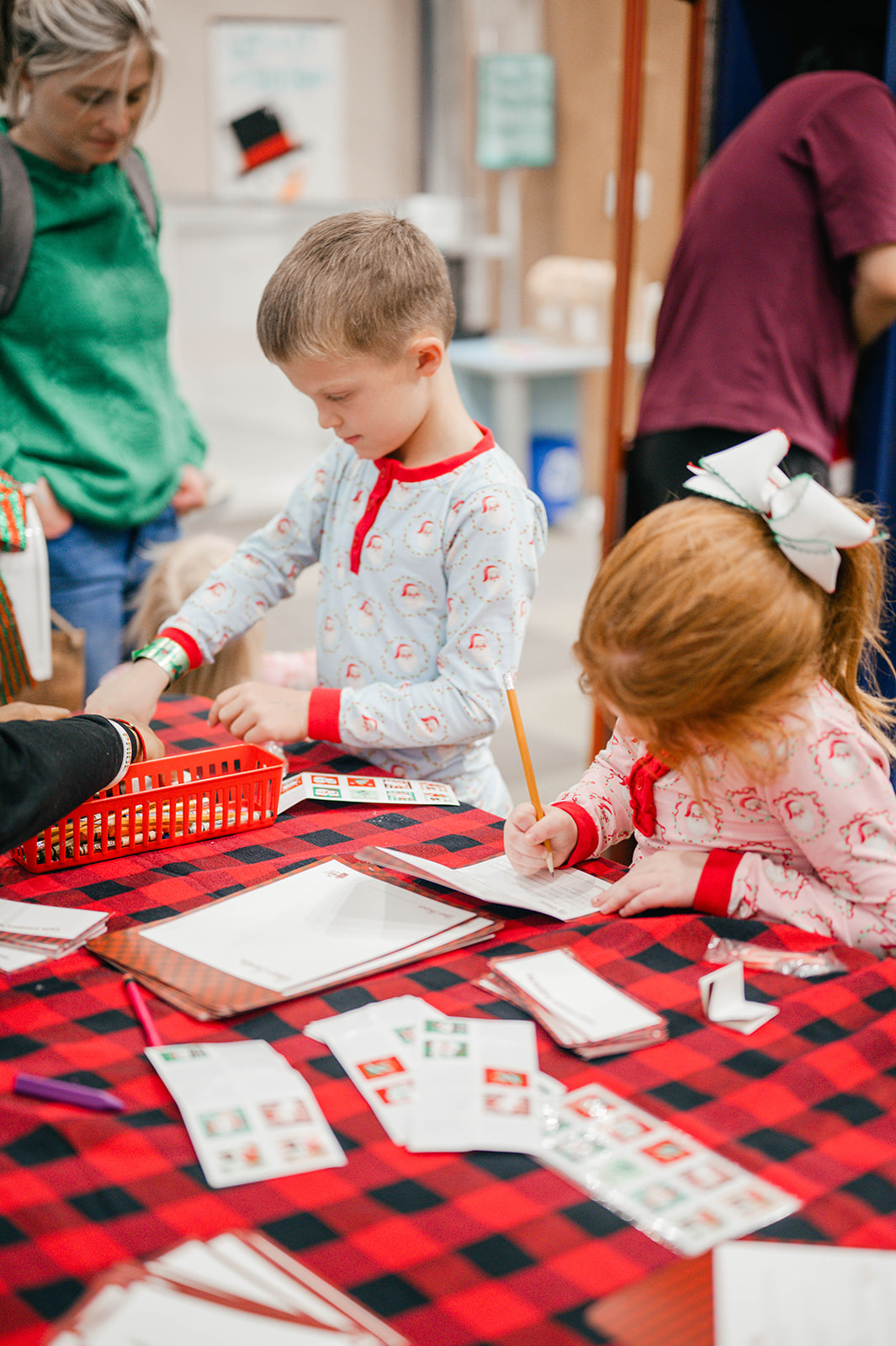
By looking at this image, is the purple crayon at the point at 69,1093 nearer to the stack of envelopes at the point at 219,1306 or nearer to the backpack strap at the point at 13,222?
the stack of envelopes at the point at 219,1306

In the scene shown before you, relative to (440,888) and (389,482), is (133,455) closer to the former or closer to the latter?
(389,482)

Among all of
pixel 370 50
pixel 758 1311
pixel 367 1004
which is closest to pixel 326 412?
pixel 367 1004

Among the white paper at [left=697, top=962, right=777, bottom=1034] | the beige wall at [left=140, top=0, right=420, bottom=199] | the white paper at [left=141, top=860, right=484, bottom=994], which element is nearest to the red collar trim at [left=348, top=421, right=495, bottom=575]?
the white paper at [left=141, top=860, right=484, bottom=994]

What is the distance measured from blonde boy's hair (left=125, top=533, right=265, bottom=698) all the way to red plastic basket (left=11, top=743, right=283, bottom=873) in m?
0.63

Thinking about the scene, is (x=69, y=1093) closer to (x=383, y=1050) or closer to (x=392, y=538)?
(x=383, y=1050)

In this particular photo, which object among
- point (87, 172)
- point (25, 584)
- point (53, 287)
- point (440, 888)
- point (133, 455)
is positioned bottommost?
point (440, 888)

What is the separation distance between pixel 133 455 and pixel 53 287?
29 centimetres

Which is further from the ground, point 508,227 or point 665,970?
point 508,227

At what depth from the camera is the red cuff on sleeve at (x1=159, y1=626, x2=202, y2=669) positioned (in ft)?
5.31

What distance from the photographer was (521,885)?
116cm

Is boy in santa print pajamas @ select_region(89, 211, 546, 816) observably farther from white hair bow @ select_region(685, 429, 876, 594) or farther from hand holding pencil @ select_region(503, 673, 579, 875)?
white hair bow @ select_region(685, 429, 876, 594)

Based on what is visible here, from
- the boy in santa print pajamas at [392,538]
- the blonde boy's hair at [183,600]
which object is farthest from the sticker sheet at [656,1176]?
the blonde boy's hair at [183,600]

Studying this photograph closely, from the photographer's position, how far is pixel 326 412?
141 centimetres

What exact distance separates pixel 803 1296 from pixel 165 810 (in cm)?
79
